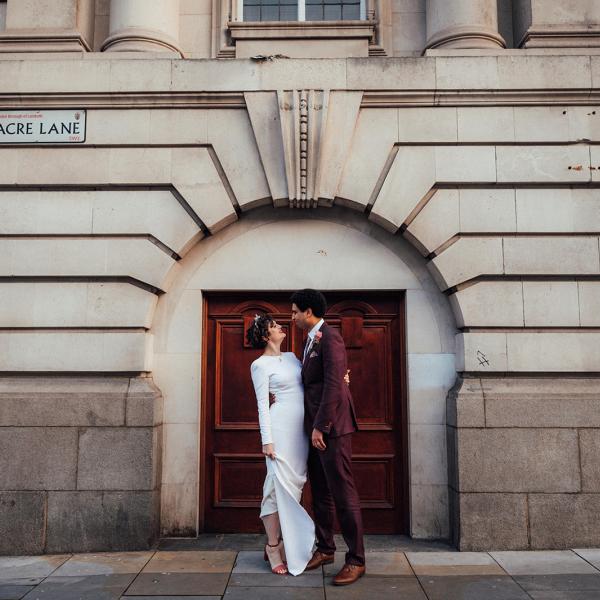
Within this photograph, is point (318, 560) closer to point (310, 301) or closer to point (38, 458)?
point (310, 301)

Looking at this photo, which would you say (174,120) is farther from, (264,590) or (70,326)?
(264,590)

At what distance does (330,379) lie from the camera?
5.21m

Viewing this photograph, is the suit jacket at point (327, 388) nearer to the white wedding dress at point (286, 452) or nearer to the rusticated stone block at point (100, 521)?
the white wedding dress at point (286, 452)

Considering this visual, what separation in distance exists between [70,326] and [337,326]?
9.95 feet

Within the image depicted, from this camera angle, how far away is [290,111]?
6867 millimetres

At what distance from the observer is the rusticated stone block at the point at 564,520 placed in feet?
20.4

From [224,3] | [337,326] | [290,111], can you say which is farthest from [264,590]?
[224,3]

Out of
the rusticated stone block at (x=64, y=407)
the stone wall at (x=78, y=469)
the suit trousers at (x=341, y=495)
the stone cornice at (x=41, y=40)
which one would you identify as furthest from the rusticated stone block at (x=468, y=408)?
the stone cornice at (x=41, y=40)

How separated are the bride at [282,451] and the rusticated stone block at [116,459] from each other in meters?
1.65

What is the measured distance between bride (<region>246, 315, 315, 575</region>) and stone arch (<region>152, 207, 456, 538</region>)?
1.61 metres

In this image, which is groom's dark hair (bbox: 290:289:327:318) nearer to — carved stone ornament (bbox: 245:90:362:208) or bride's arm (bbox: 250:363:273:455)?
bride's arm (bbox: 250:363:273:455)

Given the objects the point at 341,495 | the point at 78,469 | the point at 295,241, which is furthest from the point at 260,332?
the point at 78,469

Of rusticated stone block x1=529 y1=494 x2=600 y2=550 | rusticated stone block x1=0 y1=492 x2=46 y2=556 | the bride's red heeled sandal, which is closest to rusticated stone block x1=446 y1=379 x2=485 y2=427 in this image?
rusticated stone block x1=529 y1=494 x2=600 y2=550

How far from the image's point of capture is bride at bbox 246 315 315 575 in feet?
17.4
